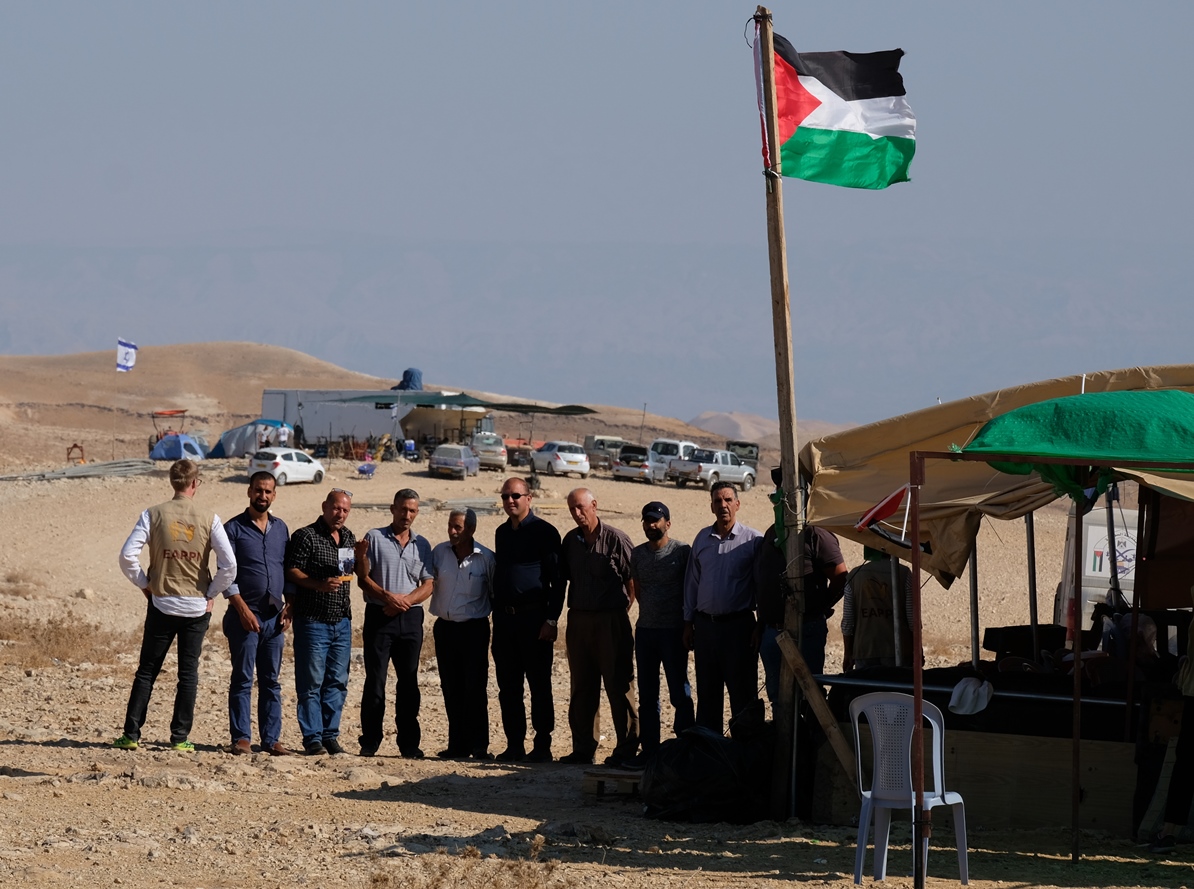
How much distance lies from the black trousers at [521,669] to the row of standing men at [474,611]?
14 millimetres

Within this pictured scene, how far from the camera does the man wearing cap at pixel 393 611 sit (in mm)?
10391

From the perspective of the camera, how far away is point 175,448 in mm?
51188

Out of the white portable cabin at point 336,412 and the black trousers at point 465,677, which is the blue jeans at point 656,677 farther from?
the white portable cabin at point 336,412

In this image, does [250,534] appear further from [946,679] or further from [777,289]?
[946,679]

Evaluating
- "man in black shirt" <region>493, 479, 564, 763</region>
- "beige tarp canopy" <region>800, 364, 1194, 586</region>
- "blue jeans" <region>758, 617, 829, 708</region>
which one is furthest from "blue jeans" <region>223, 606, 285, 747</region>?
"beige tarp canopy" <region>800, 364, 1194, 586</region>

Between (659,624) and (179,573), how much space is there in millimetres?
3336

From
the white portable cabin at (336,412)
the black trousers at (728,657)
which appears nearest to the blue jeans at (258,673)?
the black trousers at (728,657)

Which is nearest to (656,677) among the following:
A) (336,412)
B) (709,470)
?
(709,470)

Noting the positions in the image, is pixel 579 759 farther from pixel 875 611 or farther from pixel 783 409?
pixel 783 409

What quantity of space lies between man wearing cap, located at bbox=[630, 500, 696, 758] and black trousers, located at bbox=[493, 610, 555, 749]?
0.80 meters

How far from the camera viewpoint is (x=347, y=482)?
41094 mm

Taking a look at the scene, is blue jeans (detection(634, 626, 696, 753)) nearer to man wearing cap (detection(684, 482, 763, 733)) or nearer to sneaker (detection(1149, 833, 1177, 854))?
man wearing cap (detection(684, 482, 763, 733))

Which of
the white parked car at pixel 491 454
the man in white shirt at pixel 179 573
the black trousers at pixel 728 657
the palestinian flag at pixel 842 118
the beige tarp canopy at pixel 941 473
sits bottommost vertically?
the black trousers at pixel 728 657

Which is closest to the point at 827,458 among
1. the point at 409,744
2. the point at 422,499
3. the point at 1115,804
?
the point at 1115,804
